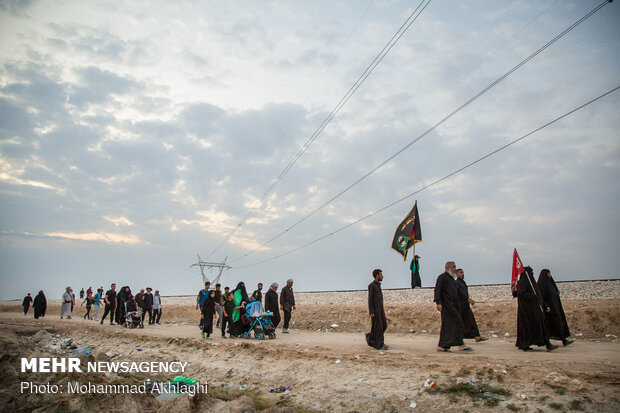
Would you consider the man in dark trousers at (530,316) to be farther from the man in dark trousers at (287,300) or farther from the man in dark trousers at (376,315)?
the man in dark trousers at (287,300)

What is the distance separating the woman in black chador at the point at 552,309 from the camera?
9484mm

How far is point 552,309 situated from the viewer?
9.54 m

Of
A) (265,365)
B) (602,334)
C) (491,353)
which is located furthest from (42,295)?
(602,334)

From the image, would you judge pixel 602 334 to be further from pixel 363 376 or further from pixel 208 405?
pixel 208 405

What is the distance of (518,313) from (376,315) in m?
3.30

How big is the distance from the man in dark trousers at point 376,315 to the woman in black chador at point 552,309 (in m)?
3.99

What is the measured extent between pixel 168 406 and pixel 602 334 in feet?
40.2

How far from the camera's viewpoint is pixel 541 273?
10102 mm

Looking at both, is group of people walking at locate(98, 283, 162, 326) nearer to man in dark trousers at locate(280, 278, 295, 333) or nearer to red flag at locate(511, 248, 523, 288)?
man in dark trousers at locate(280, 278, 295, 333)

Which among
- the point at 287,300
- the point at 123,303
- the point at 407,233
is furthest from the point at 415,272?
the point at 123,303

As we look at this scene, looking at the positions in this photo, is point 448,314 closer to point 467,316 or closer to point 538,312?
point 467,316

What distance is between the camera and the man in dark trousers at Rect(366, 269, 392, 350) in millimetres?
9531

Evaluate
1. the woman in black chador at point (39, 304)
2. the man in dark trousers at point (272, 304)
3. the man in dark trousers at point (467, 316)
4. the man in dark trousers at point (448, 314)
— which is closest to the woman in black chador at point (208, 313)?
the man in dark trousers at point (272, 304)

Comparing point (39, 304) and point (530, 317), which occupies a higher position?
point (530, 317)
